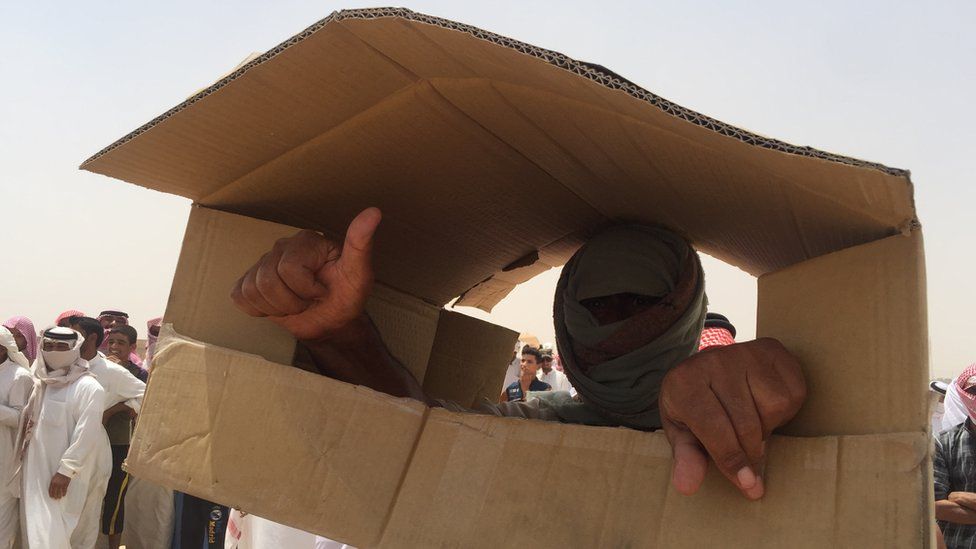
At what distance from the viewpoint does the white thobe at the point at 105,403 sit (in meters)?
5.56

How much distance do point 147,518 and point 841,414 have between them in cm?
656

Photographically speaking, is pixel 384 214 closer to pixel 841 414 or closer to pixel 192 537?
pixel 841 414

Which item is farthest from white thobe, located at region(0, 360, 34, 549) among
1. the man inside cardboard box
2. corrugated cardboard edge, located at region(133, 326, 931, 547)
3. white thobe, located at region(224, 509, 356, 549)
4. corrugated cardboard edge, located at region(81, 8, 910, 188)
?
corrugated cardboard edge, located at region(81, 8, 910, 188)

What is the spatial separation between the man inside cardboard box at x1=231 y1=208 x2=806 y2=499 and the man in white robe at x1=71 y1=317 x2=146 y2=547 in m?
4.68

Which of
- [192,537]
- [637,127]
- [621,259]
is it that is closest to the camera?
[637,127]

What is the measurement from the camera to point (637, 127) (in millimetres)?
960

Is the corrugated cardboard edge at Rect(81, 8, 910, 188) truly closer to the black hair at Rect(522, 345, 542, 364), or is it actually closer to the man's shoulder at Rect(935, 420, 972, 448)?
the man's shoulder at Rect(935, 420, 972, 448)

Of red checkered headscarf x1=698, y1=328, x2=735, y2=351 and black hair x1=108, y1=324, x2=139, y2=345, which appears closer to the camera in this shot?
red checkered headscarf x1=698, y1=328, x2=735, y2=351

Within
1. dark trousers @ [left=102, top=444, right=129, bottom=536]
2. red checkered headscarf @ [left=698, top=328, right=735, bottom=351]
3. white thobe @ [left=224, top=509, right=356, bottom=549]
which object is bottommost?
dark trousers @ [left=102, top=444, right=129, bottom=536]

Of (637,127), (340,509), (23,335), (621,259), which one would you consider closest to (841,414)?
(637,127)

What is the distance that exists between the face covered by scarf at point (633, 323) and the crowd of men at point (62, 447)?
4.12m

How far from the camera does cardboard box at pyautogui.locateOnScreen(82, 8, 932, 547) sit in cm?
80

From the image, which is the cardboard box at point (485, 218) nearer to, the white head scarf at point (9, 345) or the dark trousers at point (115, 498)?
the white head scarf at point (9, 345)

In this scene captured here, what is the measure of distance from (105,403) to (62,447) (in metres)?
0.40
